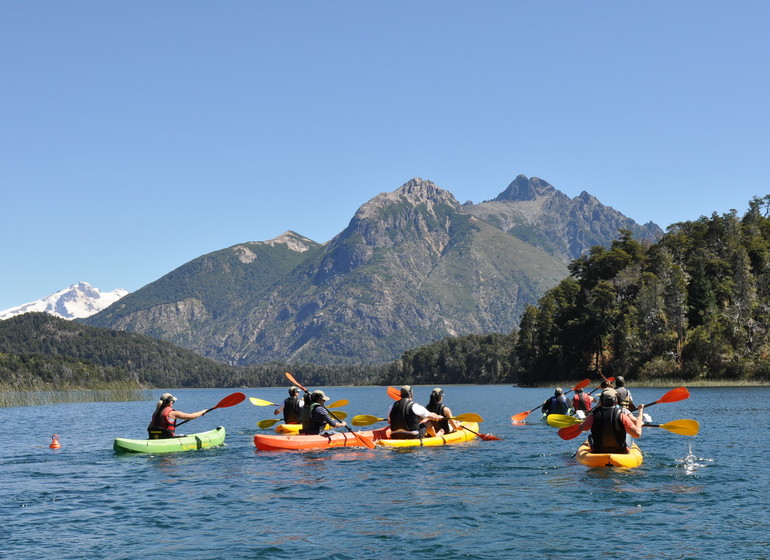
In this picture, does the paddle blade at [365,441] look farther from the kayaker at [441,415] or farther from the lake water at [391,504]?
the kayaker at [441,415]

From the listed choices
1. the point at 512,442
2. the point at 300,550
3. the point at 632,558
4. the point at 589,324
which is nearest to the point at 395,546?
the point at 300,550

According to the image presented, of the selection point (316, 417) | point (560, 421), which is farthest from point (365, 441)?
Answer: point (560, 421)

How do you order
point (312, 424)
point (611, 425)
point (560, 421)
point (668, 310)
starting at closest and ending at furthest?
point (611, 425), point (560, 421), point (312, 424), point (668, 310)

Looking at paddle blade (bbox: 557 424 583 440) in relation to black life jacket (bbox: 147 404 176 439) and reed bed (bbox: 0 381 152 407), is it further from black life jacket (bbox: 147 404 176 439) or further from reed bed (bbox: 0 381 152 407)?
reed bed (bbox: 0 381 152 407)

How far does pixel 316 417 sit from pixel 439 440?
16.5 feet

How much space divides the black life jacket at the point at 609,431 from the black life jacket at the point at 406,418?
843 centimetres

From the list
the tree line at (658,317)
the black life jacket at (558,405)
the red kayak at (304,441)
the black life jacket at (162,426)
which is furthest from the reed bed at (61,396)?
the black life jacket at (558,405)

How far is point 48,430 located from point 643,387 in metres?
77.5

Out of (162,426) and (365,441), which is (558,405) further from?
(162,426)

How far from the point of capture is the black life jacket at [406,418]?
30484 mm

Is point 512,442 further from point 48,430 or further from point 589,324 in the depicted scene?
Result: point 589,324

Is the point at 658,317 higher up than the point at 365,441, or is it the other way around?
the point at 658,317

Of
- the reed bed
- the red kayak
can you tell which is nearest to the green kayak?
the red kayak

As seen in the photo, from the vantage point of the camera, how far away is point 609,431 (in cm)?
2366
